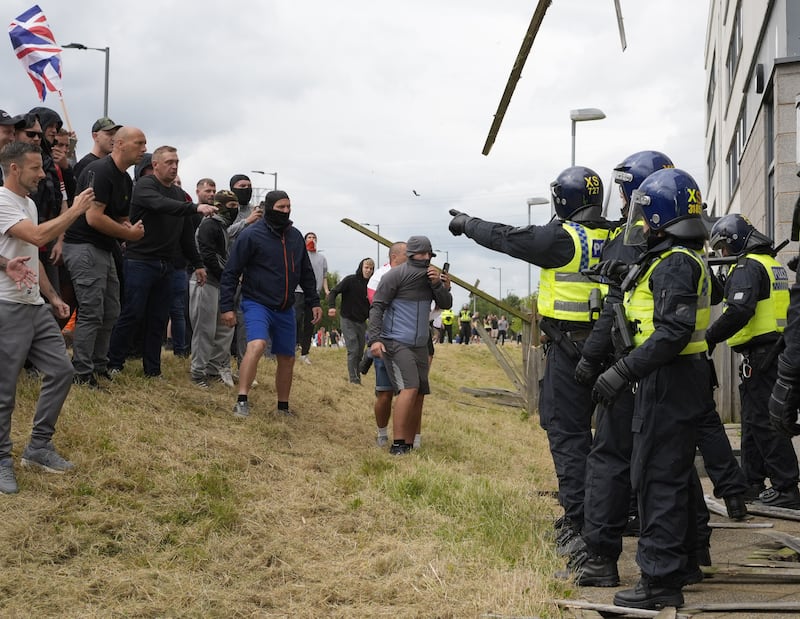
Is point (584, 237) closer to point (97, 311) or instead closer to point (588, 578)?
point (588, 578)

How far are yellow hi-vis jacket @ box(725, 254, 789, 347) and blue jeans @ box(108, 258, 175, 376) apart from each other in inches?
202

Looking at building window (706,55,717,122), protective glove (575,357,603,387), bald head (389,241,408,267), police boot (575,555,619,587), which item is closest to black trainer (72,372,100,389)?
bald head (389,241,408,267)

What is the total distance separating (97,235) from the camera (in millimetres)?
8430

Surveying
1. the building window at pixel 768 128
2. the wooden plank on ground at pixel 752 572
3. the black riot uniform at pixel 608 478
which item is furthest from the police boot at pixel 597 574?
the building window at pixel 768 128

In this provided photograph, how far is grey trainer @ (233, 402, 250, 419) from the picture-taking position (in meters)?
9.09

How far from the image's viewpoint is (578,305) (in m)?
6.12

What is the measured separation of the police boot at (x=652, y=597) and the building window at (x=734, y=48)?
19.3m

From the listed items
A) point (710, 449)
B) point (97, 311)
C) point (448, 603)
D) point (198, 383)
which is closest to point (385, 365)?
point (198, 383)

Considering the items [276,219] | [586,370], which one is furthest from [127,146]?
[586,370]

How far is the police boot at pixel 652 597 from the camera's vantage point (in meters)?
4.84

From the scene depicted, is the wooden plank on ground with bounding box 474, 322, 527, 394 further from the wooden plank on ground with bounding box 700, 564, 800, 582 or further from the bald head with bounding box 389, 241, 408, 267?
the wooden plank on ground with bounding box 700, 564, 800, 582

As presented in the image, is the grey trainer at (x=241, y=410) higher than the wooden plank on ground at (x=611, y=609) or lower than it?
higher

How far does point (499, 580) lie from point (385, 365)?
14.5 feet

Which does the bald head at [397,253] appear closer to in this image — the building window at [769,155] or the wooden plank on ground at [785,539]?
the wooden plank on ground at [785,539]
